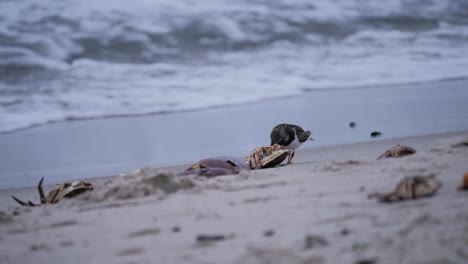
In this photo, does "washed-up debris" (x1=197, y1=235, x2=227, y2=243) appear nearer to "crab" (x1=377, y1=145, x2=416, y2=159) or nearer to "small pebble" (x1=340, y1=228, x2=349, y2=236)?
"small pebble" (x1=340, y1=228, x2=349, y2=236)

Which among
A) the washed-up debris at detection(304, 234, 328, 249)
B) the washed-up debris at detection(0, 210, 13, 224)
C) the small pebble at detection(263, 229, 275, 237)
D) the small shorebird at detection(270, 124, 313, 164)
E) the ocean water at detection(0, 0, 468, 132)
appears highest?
the ocean water at detection(0, 0, 468, 132)

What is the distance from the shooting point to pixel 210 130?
23.3 ft

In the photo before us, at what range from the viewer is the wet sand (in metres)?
5.98

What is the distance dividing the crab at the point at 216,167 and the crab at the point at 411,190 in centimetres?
129

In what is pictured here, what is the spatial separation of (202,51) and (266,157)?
6840 millimetres

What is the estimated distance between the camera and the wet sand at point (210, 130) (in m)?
5.98

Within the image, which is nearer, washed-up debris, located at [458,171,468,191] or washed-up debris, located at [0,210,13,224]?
washed-up debris, located at [458,171,468,191]

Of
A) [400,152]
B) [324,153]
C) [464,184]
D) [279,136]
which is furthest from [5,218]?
[324,153]

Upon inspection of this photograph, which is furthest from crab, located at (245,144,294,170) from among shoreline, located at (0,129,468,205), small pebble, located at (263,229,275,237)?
small pebble, located at (263,229,275,237)

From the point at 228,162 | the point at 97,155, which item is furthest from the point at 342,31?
the point at 228,162

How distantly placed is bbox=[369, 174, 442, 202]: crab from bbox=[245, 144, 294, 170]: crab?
193cm

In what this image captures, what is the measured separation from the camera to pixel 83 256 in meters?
2.64

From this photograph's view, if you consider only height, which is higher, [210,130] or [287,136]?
[210,130]

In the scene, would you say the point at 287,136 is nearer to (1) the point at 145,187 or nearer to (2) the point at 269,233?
(1) the point at 145,187
